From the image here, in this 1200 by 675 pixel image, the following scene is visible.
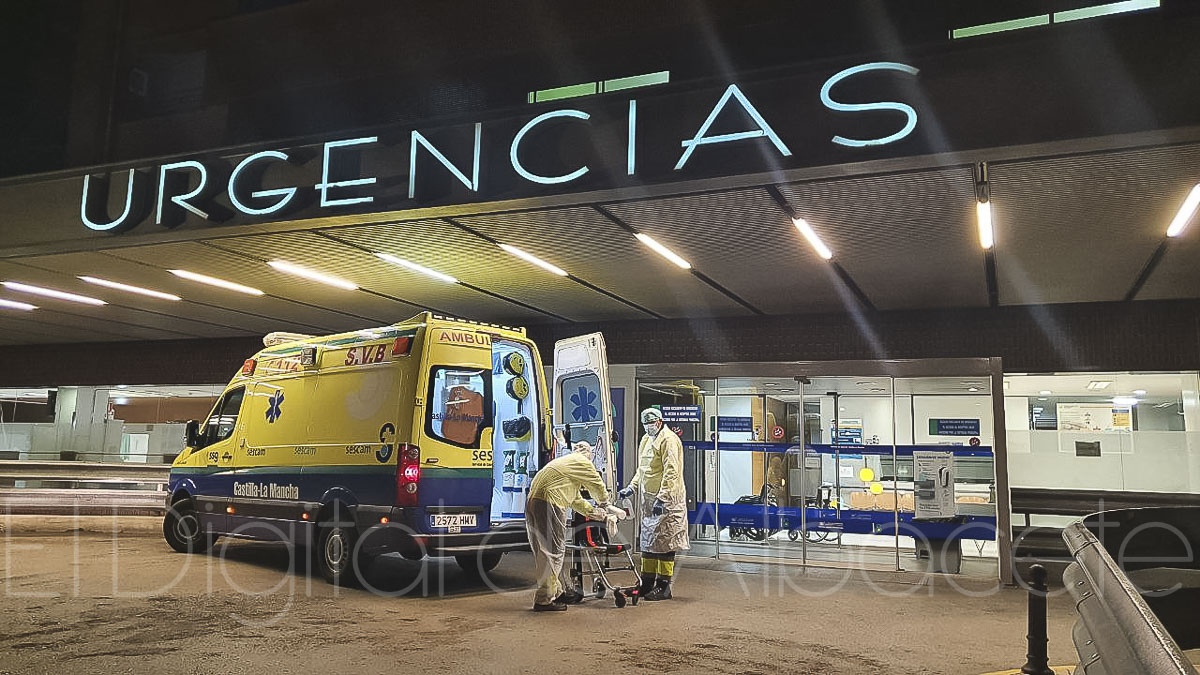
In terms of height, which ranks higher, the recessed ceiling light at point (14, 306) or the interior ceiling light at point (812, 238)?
the recessed ceiling light at point (14, 306)

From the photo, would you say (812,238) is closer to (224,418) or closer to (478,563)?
(478,563)

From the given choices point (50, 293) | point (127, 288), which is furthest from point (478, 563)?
point (50, 293)

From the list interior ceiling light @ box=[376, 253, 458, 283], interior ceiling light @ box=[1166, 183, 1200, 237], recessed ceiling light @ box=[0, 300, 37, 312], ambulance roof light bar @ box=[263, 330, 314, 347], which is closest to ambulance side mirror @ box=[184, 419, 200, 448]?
ambulance roof light bar @ box=[263, 330, 314, 347]

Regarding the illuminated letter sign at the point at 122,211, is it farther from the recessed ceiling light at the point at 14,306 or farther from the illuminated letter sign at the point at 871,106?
the illuminated letter sign at the point at 871,106

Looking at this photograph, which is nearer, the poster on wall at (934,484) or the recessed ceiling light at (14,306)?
the poster on wall at (934,484)

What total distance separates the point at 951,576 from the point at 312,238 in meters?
8.57

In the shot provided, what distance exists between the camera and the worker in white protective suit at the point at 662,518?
878cm

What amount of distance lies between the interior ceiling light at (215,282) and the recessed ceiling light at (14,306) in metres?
4.44

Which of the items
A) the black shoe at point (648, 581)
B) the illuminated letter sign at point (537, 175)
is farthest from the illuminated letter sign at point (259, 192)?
the black shoe at point (648, 581)

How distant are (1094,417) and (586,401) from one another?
6881mm

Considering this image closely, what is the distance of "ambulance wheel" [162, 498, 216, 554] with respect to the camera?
37.8 ft

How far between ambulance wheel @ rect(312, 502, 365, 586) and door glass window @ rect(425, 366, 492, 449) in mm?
1331

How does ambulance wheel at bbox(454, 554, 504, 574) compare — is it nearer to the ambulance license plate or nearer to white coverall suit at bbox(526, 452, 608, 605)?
the ambulance license plate

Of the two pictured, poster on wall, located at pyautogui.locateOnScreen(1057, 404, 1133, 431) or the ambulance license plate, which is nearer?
the ambulance license plate
